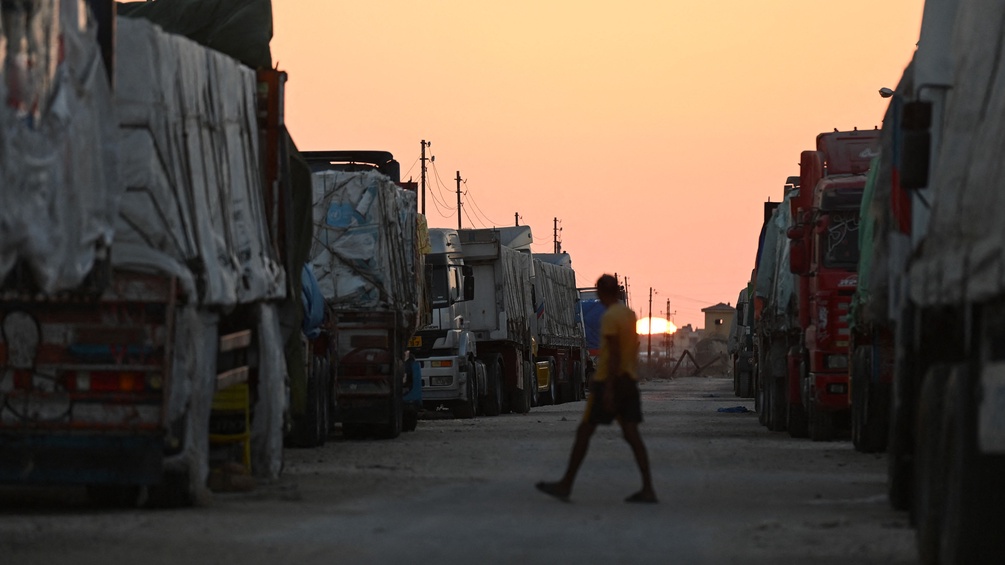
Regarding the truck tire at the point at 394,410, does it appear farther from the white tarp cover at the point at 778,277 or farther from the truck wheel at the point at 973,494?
the truck wheel at the point at 973,494

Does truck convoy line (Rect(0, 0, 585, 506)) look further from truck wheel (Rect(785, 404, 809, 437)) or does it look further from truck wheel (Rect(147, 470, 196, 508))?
truck wheel (Rect(785, 404, 809, 437))

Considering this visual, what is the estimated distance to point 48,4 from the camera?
1082 cm

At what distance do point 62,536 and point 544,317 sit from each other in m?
36.6

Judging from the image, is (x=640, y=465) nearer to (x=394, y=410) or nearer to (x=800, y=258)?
(x=800, y=258)

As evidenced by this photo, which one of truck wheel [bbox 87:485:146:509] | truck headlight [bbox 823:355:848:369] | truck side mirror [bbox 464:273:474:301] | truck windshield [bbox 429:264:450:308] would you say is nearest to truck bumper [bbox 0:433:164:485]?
truck wheel [bbox 87:485:146:509]

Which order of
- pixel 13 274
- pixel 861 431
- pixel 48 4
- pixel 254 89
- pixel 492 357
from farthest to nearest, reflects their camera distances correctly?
pixel 492 357
pixel 861 431
pixel 254 89
pixel 13 274
pixel 48 4

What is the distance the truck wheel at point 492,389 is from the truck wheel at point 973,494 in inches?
1156

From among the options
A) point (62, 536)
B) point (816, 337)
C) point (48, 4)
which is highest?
point (48, 4)

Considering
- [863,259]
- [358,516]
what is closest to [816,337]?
[863,259]

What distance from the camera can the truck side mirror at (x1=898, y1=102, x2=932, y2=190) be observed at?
34.2 ft

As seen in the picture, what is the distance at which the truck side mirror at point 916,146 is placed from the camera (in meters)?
10.4

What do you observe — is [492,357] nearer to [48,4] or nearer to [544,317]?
[544,317]

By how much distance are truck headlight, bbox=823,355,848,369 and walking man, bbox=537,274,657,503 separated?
32.4 ft

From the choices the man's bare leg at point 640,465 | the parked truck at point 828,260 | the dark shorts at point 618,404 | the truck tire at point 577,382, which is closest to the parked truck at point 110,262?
the dark shorts at point 618,404
